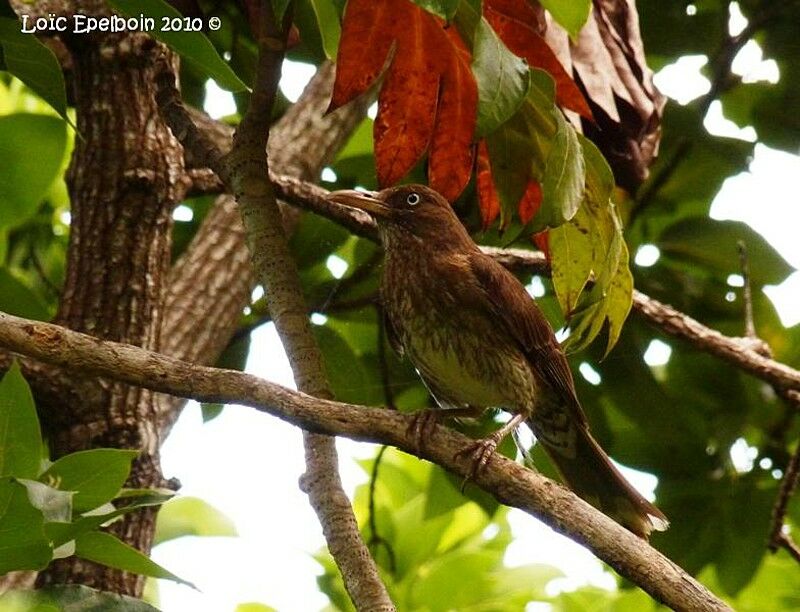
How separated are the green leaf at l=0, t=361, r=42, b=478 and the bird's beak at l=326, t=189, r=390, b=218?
158 centimetres

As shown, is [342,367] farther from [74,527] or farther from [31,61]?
[74,527]

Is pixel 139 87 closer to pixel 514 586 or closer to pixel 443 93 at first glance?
pixel 443 93

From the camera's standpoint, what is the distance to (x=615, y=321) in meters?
3.21

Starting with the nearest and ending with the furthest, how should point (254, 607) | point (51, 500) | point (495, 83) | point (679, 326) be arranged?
point (51, 500)
point (495, 83)
point (679, 326)
point (254, 607)

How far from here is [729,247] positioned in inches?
183

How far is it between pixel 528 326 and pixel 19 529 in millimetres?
2185

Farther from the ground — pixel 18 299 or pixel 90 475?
pixel 18 299

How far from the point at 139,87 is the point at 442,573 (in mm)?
1981

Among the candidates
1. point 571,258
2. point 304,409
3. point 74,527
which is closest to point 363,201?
point 571,258

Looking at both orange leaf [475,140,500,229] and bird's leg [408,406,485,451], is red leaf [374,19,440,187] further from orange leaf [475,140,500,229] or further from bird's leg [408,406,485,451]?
bird's leg [408,406,485,451]

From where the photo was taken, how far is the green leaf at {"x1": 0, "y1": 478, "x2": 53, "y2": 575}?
2.19 metres

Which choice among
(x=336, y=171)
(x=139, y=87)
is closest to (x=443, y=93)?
(x=139, y=87)

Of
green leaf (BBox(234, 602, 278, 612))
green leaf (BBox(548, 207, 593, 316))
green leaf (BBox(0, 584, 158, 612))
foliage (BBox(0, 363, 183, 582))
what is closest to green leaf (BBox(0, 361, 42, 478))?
foliage (BBox(0, 363, 183, 582))

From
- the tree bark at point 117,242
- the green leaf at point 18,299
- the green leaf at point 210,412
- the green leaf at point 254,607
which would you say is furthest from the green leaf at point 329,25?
the green leaf at point 254,607
